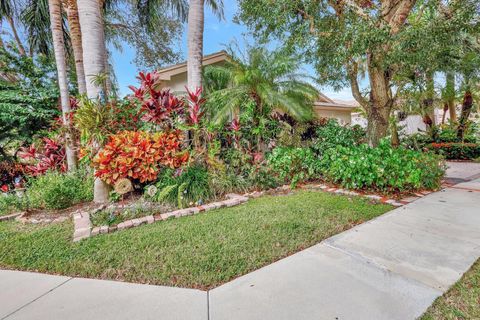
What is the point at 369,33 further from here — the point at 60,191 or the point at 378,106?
the point at 60,191

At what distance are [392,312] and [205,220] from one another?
2.52 m

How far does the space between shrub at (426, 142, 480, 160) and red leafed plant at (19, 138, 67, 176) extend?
1286cm

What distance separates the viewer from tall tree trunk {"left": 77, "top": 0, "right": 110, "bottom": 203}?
4.41 m

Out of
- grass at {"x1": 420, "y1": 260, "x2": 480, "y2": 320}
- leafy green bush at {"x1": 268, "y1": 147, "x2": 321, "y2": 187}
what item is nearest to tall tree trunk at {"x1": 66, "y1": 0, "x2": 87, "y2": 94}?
leafy green bush at {"x1": 268, "y1": 147, "x2": 321, "y2": 187}

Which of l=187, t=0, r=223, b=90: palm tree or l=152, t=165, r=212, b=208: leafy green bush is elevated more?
l=187, t=0, r=223, b=90: palm tree

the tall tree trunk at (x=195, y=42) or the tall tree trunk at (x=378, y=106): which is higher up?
the tall tree trunk at (x=195, y=42)

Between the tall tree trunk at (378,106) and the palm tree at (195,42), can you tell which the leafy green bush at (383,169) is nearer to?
the tall tree trunk at (378,106)

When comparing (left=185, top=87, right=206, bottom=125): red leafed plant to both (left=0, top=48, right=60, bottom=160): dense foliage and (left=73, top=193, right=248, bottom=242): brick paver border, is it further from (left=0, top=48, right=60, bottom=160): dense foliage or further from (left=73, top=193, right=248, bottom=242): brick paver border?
(left=0, top=48, right=60, bottom=160): dense foliage

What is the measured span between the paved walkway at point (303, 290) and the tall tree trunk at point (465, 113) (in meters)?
10.5

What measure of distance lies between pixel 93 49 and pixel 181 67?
4063 millimetres

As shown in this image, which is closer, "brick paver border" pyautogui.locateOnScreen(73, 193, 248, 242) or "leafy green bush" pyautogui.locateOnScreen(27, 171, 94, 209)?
"brick paver border" pyautogui.locateOnScreen(73, 193, 248, 242)

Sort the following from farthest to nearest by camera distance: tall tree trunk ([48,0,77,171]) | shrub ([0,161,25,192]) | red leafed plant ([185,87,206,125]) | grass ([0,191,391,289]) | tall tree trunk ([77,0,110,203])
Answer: shrub ([0,161,25,192])
tall tree trunk ([48,0,77,171])
red leafed plant ([185,87,206,125])
tall tree trunk ([77,0,110,203])
grass ([0,191,391,289])

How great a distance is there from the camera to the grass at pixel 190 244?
2.33 meters

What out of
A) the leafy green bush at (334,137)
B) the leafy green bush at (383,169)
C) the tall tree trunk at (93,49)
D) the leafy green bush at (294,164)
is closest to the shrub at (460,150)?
the leafy green bush at (334,137)
